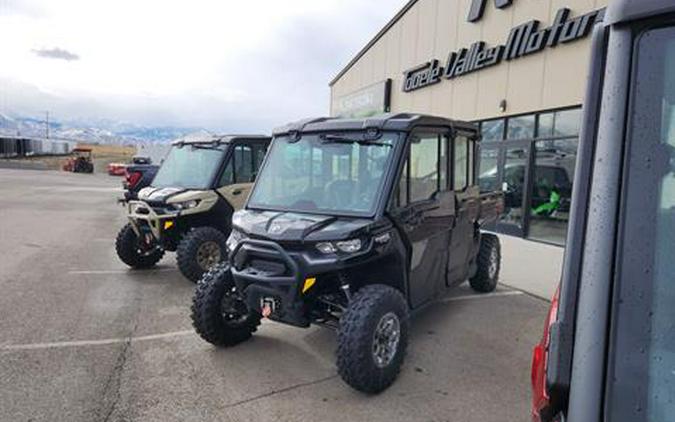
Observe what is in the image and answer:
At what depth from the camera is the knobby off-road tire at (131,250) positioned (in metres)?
7.66

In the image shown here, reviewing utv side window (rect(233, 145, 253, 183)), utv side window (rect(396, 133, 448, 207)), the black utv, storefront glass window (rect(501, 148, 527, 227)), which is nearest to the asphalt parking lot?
the black utv

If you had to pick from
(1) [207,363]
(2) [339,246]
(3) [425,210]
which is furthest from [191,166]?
(2) [339,246]

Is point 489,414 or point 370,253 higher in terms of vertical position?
point 370,253

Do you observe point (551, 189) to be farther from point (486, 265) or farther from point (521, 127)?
point (486, 265)

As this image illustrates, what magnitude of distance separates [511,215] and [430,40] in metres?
5.70

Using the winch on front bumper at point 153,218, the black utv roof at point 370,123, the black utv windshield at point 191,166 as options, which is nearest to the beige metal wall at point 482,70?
the black utv roof at point 370,123

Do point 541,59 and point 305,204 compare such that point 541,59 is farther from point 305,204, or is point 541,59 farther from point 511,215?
point 305,204

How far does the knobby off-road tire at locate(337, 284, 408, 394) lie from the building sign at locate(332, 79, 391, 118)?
11.6m

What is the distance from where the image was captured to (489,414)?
3607mm

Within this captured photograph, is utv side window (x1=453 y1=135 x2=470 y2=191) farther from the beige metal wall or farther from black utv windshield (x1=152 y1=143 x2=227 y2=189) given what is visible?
black utv windshield (x1=152 y1=143 x2=227 y2=189)

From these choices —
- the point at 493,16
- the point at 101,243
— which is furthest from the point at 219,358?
the point at 493,16

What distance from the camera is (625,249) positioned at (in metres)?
1.27

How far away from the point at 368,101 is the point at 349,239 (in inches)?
614

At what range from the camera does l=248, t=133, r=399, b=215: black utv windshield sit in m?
4.38
